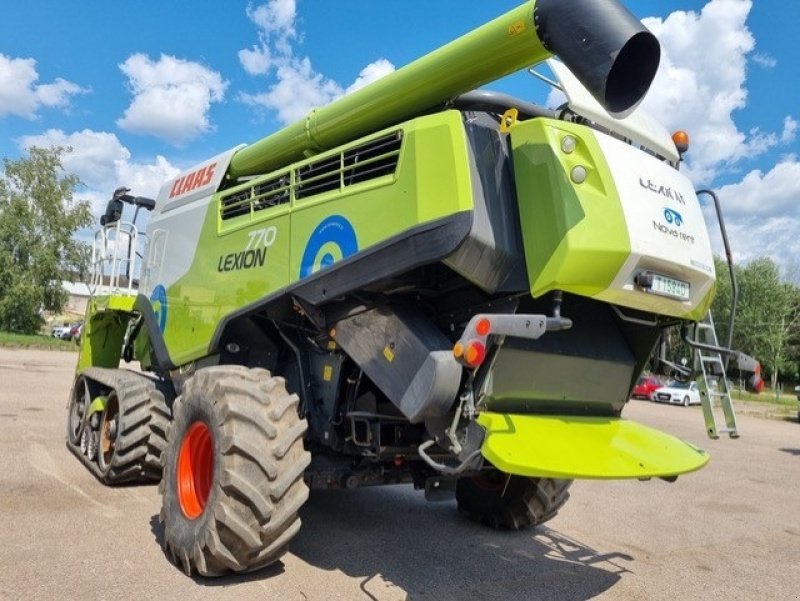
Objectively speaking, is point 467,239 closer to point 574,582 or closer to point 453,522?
point 574,582

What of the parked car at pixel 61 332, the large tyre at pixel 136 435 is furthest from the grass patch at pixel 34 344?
the large tyre at pixel 136 435

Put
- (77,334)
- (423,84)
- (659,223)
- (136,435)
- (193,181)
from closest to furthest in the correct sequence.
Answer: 1. (659,223)
2. (423,84)
3. (136,435)
4. (193,181)
5. (77,334)

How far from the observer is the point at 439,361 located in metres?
3.50

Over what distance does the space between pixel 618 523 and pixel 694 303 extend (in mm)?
3356

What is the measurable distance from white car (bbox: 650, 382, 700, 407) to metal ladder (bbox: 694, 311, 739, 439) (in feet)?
90.6

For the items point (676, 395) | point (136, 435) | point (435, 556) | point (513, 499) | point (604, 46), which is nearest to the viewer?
point (604, 46)

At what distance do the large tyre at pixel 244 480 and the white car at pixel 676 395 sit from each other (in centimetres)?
2942

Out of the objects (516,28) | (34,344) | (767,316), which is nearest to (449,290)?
(516,28)

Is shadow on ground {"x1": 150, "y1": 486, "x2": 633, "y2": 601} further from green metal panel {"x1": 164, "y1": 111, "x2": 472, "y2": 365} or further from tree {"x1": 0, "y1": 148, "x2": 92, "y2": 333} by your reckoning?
tree {"x1": 0, "y1": 148, "x2": 92, "y2": 333}

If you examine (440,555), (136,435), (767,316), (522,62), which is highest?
(767,316)

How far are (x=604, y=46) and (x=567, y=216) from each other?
0.85 metres

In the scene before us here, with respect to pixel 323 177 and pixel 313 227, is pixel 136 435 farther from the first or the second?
pixel 323 177

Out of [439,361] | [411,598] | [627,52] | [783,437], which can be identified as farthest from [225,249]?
[783,437]

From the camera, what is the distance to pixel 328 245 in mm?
4215
